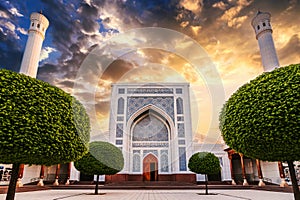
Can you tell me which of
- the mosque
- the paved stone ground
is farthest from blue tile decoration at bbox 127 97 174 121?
the paved stone ground

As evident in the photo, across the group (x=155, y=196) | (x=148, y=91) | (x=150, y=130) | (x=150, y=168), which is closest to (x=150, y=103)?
(x=148, y=91)

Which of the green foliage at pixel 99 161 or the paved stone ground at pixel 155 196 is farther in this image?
the green foliage at pixel 99 161

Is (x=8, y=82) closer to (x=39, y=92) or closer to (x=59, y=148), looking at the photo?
(x=39, y=92)

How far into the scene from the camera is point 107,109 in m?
18.0

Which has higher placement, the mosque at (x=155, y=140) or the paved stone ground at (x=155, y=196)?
the mosque at (x=155, y=140)

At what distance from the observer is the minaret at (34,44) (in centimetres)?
1270

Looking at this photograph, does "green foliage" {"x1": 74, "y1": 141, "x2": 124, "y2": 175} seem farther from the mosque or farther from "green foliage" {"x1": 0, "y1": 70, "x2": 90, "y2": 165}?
the mosque

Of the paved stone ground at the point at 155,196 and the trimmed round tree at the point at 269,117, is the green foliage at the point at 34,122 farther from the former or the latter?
the paved stone ground at the point at 155,196

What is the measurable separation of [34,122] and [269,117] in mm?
3457

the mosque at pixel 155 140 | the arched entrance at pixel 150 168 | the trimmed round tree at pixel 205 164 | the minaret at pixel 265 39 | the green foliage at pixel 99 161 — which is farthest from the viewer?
the arched entrance at pixel 150 168

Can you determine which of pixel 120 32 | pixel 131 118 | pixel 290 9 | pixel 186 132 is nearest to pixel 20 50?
pixel 120 32

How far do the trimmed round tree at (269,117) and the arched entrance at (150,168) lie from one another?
44.6ft

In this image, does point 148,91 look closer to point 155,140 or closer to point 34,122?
point 155,140

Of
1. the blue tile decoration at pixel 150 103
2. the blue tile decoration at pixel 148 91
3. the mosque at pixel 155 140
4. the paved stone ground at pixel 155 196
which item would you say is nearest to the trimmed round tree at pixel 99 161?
the paved stone ground at pixel 155 196
